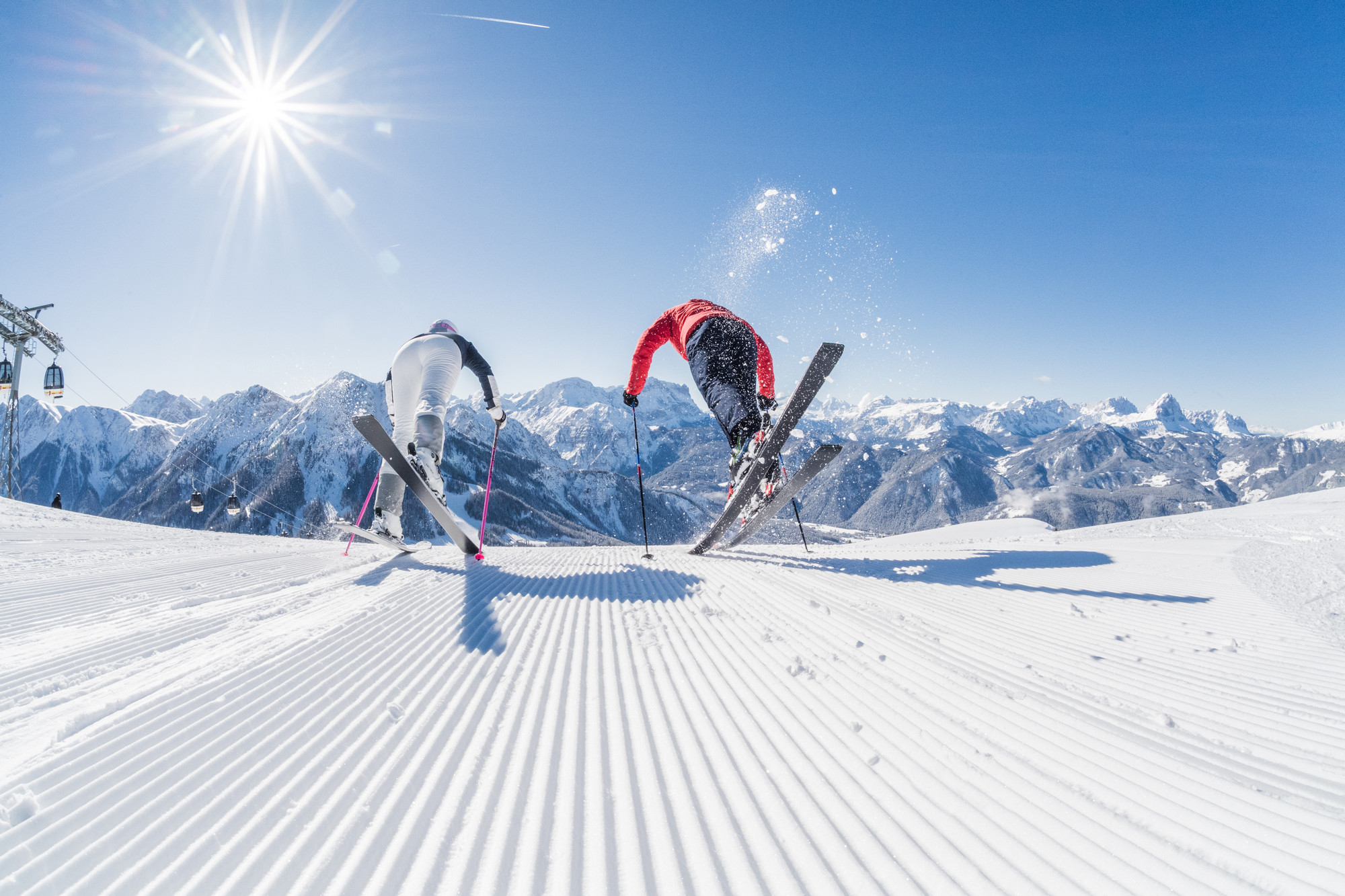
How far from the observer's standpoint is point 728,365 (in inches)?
316

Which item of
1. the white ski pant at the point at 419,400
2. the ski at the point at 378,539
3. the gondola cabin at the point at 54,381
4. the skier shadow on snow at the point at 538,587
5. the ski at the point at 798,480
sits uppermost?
the gondola cabin at the point at 54,381

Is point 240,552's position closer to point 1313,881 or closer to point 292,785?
point 292,785

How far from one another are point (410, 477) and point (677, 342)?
16.4 ft

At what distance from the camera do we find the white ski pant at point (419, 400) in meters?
7.31

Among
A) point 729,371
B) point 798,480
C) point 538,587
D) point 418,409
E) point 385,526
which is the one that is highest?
point 729,371

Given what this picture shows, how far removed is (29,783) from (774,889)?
111 inches

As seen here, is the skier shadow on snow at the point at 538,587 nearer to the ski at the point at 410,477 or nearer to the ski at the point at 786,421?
the ski at the point at 410,477

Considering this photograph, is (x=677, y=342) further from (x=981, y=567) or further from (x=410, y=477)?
(x=981, y=567)

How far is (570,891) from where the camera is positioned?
1521mm

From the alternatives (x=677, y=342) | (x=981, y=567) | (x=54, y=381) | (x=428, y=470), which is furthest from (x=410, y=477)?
(x=54, y=381)

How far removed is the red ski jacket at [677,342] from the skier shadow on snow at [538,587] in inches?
141

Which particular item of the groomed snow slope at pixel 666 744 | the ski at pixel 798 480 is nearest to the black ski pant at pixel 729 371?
the ski at pixel 798 480

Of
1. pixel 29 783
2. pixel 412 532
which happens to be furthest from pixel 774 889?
pixel 412 532

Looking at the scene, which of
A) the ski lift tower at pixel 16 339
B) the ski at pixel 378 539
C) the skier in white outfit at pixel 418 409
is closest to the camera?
the ski at pixel 378 539
